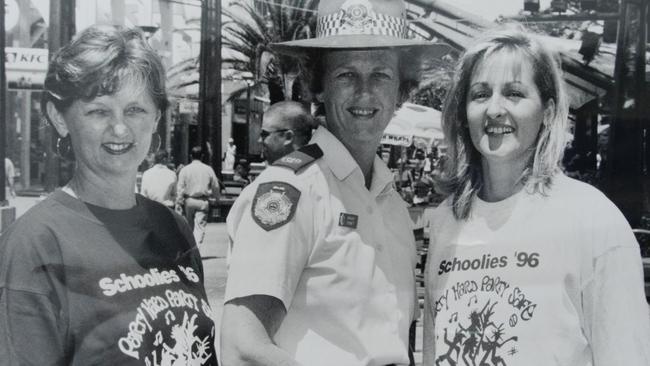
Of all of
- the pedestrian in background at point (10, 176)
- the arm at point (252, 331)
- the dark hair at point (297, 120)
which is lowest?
the arm at point (252, 331)

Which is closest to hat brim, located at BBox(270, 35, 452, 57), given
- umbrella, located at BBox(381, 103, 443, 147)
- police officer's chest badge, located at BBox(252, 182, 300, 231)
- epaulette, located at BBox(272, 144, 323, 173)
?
epaulette, located at BBox(272, 144, 323, 173)


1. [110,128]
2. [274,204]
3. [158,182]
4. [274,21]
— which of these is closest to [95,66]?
[110,128]

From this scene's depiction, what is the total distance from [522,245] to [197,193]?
1406 millimetres

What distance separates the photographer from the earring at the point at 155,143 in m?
1.59

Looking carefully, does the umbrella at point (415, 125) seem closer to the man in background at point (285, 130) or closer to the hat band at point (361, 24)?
the man in background at point (285, 130)

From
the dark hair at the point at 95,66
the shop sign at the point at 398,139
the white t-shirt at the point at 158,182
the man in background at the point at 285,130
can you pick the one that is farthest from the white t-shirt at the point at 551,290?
the shop sign at the point at 398,139

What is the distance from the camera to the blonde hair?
1.80m

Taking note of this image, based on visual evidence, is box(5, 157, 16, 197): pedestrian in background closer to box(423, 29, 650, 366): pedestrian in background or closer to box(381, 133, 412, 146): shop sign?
box(423, 29, 650, 366): pedestrian in background

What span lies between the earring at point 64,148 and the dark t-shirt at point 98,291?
8 centimetres

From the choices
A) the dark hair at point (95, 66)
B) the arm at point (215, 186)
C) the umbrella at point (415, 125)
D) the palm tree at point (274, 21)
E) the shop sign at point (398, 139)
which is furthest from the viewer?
the shop sign at point (398, 139)

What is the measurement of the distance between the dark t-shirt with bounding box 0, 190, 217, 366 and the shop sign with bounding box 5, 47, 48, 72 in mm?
247

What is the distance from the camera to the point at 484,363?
1.69m

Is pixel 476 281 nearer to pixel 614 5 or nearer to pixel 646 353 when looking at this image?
pixel 646 353

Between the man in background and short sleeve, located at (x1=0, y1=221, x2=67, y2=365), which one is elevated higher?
the man in background
